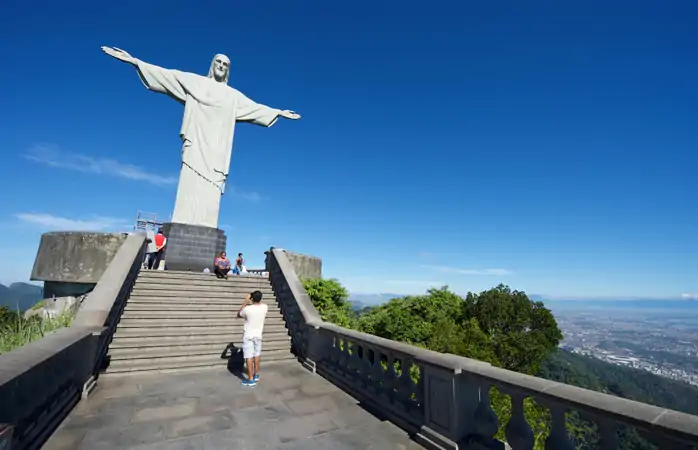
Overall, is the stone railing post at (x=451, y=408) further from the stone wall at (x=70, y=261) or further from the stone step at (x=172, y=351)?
the stone wall at (x=70, y=261)

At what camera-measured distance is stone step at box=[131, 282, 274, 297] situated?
385 inches

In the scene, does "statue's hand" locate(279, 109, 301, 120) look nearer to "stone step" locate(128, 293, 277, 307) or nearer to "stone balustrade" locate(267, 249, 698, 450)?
"stone step" locate(128, 293, 277, 307)

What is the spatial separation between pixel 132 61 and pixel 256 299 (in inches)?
510

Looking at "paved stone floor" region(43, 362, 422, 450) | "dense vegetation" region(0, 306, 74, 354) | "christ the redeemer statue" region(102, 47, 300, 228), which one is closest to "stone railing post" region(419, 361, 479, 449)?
"paved stone floor" region(43, 362, 422, 450)

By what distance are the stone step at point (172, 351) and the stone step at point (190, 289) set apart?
238 cm

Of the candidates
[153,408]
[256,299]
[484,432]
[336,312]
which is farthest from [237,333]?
[484,432]

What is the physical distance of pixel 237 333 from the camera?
8.95 m

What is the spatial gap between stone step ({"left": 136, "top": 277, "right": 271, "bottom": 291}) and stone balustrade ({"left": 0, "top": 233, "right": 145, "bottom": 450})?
8.89 ft

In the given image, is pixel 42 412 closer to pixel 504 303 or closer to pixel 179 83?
pixel 179 83

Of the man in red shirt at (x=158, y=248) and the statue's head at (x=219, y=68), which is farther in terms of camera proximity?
the statue's head at (x=219, y=68)

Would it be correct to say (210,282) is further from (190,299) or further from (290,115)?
(290,115)

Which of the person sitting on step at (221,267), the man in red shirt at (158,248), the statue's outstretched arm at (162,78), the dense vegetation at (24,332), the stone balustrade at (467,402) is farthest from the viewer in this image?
the man in red shirt at (158,248)

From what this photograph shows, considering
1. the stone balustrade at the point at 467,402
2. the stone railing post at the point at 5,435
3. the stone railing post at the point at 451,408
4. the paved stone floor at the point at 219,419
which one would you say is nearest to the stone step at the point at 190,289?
the paved stone floor at the point at 219,419

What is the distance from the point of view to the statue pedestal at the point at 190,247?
13938 millimetres
